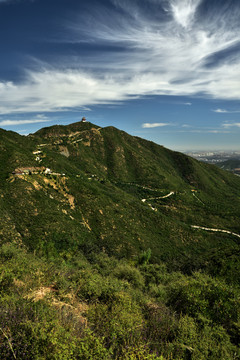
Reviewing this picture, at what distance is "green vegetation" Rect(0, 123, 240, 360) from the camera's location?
25.0 ft

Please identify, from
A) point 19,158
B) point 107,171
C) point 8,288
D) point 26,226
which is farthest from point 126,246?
point 107,171

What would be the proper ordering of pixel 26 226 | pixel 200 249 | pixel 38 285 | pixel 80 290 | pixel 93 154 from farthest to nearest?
pixel 93 154, pixel 200 249, pixel 26 226, pixel 80 290, pixel 38 285

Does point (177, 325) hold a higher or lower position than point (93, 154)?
lower

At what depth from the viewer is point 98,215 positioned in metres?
49.2

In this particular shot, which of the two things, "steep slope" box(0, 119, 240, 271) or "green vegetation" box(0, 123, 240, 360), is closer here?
"green vegetation" box(0, 123, 240, 360)

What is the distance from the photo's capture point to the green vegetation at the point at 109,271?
25.0ft

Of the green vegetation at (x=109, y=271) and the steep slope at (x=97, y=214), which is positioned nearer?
the green vegetation at (x=109, y=271)

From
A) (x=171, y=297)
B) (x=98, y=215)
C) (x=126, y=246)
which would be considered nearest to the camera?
(x=171, y=297)

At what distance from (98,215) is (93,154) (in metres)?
82.2

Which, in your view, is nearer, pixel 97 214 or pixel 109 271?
pixel 109 271

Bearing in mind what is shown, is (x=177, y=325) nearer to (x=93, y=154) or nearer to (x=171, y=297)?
(x=171, y=297)

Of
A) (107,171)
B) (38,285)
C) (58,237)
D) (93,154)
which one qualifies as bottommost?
(58,237)

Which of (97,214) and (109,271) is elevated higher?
(97,214)

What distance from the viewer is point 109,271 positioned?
23.0 meters
